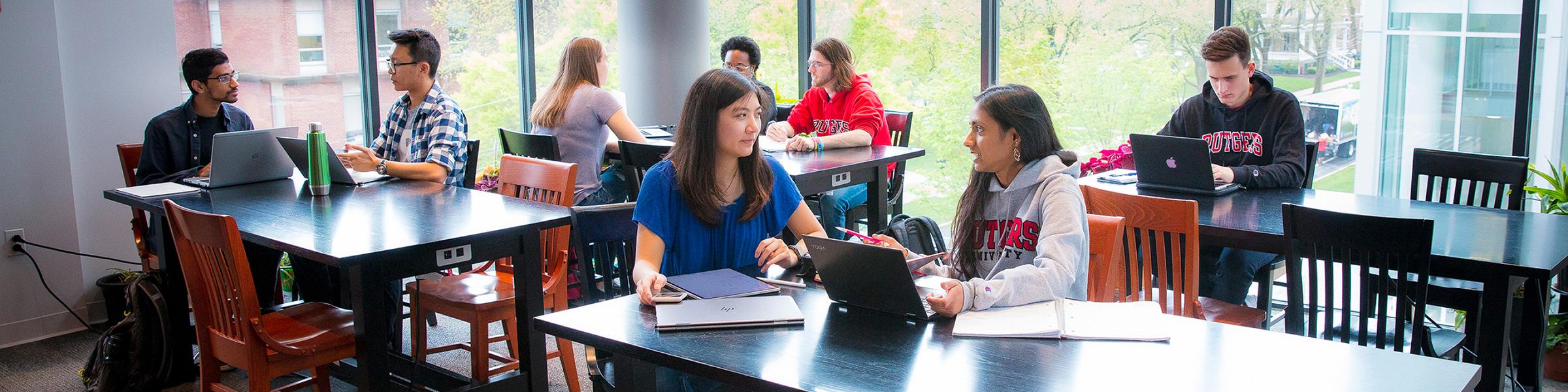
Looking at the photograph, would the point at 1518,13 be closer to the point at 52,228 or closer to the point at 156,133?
the point at 156,133

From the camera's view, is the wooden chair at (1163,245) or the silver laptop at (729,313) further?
the wooden chair at (1163,245)

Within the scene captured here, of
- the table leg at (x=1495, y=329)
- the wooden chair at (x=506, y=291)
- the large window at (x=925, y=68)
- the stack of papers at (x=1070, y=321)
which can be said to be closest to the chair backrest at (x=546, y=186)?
the wooden chair at (x=506, y=291)

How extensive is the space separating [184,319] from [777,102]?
3.44 meters

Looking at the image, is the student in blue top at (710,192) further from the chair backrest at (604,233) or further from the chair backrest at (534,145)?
the chair backrest at (534,145)

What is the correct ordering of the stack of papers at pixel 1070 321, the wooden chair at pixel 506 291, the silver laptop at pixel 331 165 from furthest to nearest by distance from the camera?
the silver laptop at pixel 331 165, the wooden chair at pixel 506 291, the stack of papers at pixel 1070 321

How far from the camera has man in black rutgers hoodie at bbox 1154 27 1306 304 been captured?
11.8ft

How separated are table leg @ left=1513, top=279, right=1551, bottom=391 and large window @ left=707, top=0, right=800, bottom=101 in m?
4.39

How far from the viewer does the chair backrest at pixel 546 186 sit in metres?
3.48

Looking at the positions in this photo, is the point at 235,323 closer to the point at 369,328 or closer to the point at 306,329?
the point at 306,329

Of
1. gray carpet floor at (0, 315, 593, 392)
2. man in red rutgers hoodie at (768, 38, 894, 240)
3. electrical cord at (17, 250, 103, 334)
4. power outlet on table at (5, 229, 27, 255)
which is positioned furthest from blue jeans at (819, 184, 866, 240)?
power outlet on table at (5, 229, 27, 255)

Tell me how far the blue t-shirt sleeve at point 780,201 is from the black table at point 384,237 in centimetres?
68

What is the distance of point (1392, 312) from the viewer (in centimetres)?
437

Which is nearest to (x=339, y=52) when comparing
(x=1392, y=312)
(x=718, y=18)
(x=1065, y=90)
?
(x=718, y=18)

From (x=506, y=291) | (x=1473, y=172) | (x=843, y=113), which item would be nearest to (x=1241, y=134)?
(x=1473, y=172)
